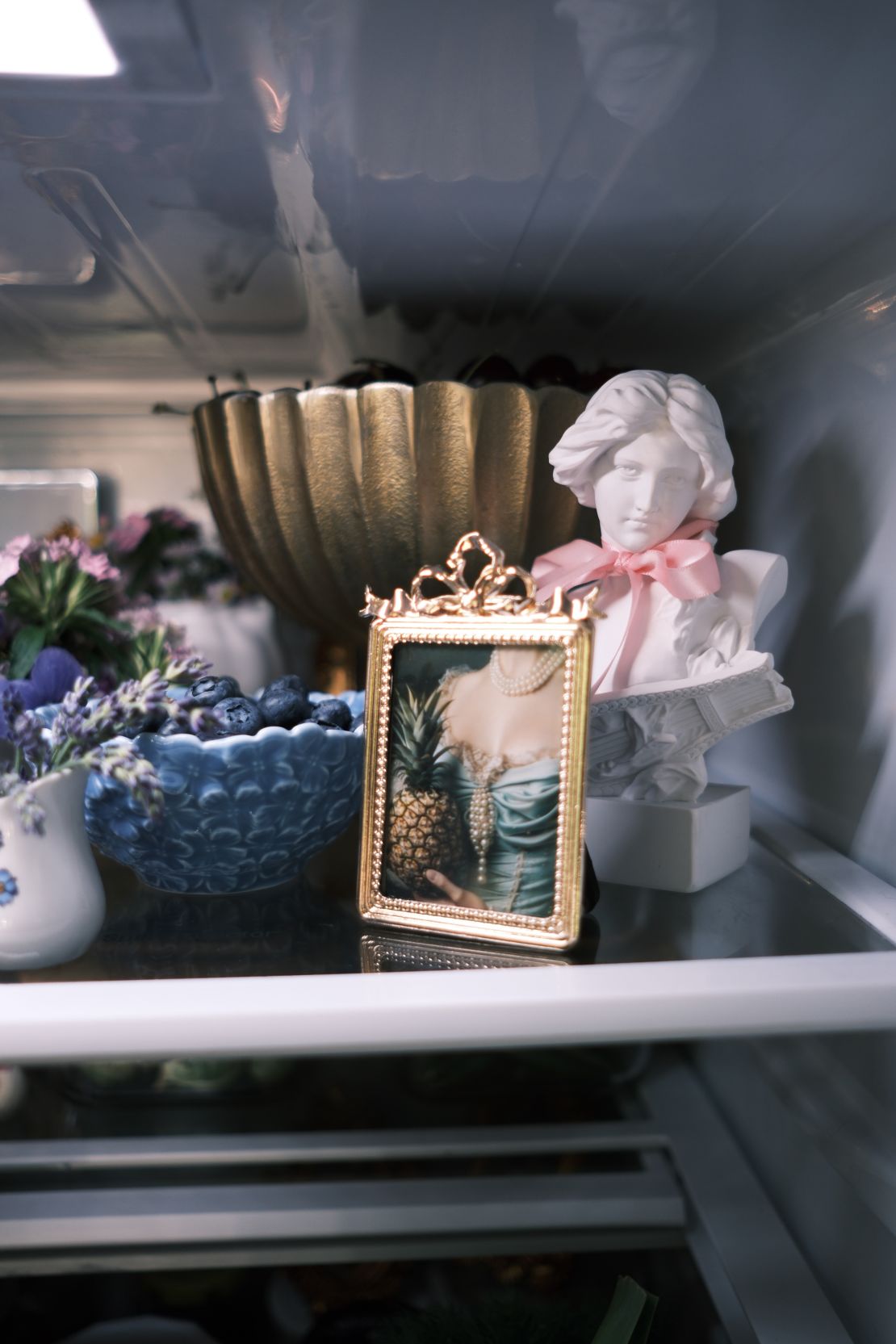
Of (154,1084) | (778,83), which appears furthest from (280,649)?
(778,83)

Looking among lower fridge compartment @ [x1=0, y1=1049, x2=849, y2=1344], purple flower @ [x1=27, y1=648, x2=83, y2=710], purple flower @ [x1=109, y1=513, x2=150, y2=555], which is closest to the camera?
purple flower @ [x1=27, y1=648, x2=83, y2=710]

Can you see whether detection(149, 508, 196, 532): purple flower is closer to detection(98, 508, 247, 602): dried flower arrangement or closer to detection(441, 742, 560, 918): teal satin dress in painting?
detection(98, 508, 247, 602): dried flower arrangement

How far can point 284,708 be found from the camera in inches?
23.9

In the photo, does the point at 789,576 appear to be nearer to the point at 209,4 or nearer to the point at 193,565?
the point at 209,4

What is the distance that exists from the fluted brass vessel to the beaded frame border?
0.23 m

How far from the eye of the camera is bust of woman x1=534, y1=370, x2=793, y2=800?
0.61 metres

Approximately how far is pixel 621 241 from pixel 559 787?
0.45m

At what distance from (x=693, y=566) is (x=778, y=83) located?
0.29m

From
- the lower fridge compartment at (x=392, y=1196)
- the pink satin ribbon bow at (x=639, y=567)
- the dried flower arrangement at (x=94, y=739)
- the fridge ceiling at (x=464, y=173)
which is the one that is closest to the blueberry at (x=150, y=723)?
the dried flower arrangement at (x=94, y=739)

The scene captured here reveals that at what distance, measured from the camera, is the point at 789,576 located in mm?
786

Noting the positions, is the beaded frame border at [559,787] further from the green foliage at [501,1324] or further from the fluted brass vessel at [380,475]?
the green foliage at [501,1324]

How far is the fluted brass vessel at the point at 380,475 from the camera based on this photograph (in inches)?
29.1

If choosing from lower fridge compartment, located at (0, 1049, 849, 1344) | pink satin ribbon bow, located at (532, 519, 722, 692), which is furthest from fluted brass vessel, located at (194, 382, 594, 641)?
lower fridge compartment, located at (0, 1049, 849, 1344)

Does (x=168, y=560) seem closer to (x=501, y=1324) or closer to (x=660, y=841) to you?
(x=660, y=841)
